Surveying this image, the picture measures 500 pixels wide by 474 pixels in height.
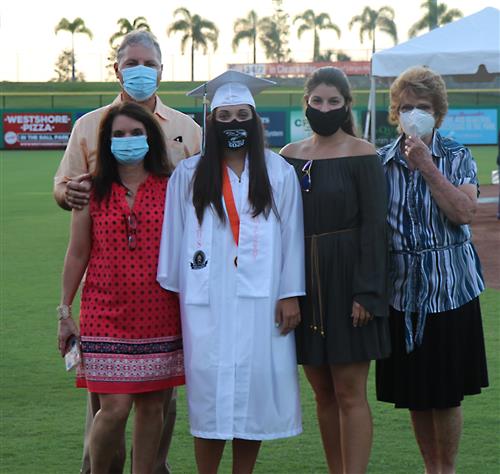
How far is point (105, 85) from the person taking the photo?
71.6 m

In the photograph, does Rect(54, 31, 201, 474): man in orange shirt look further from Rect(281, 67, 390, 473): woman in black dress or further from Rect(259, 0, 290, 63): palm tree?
Rect(259, 0, 290, 63): palm tree

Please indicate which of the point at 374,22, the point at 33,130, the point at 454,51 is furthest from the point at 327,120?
the point at 374,22

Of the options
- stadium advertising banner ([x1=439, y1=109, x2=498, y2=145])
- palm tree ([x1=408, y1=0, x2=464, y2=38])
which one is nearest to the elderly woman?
stadium advertising banner ([x1=439, y1=109, x2=498, y2=145])

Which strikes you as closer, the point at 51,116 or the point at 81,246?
the point at 81,246

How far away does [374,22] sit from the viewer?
87.4 metres

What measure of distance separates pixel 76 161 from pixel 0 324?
16.8 ft

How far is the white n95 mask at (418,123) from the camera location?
209 inches

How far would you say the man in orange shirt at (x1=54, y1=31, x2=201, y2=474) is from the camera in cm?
562

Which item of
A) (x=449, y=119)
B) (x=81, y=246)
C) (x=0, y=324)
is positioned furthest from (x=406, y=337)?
(x=449, y=119)

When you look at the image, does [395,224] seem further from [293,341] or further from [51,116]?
[51,116]

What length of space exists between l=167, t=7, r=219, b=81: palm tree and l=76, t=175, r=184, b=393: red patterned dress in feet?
260

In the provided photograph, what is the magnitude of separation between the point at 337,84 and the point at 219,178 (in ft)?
2.50

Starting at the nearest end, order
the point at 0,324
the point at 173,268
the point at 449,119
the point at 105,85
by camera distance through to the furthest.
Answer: the point at 173,268
the point at 0,324
the point at 449,119
the point at 105,85

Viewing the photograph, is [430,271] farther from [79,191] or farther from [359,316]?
[79,191]
